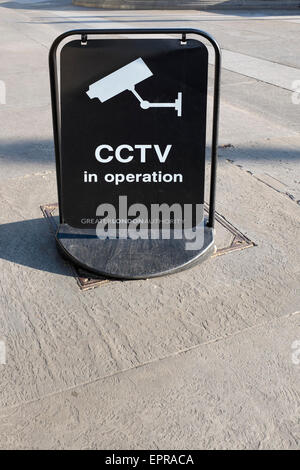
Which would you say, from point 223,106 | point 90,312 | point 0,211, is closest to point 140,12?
point 223,106

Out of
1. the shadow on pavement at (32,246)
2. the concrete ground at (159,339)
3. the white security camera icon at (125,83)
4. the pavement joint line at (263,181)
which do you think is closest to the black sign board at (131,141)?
the white security camera icon at (125,83)

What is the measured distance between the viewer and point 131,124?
9.71 feet

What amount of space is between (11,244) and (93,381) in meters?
1.40

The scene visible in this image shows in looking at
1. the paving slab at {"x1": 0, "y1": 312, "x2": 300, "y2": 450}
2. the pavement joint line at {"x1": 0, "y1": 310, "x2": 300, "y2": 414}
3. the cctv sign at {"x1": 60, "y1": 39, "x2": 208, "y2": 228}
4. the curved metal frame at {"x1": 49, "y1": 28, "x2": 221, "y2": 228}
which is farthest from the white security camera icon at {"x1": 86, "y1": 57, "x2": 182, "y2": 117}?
the paving slab at {"x1": 0, "y1": 312, "x2": 300, "y2": 450}

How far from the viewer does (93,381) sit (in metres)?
2.25

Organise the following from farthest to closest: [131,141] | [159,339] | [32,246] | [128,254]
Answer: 1. [32,246]
2. [128,254]
3. [131,141]
4. [159,339]

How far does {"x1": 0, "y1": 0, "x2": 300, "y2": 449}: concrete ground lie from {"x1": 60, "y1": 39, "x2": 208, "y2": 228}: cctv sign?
50cm

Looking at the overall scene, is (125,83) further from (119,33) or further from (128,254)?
(128,254)

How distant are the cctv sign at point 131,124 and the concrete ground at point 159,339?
0.50m

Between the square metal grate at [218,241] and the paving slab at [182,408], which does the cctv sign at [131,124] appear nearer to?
the square metal grate at [218,241]

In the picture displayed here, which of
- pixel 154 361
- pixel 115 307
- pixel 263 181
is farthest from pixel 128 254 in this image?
pixel 263 181

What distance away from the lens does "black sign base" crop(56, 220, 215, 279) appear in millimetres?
2963

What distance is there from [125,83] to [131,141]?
0.34m
